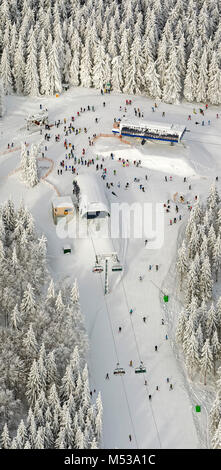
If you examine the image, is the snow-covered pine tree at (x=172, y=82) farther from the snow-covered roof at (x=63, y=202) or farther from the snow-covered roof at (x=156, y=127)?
the snow-covered roof at (x=63, y=202)

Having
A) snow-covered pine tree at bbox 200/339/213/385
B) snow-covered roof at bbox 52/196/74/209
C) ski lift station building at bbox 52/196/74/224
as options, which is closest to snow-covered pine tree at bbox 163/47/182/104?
snow-covered roof at bbox 52/196/74/209

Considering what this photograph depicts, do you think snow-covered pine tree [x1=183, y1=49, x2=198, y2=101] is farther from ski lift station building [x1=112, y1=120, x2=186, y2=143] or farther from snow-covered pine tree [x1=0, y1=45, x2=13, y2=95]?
snow-covered pine tree [x1=0, y1=45, x2=13, y2=95]

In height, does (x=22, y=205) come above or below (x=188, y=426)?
above

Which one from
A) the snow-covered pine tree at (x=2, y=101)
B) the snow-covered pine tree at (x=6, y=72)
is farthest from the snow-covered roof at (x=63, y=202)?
the snow-covered pine tree at (x=6, y=72)

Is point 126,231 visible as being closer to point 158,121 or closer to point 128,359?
point 128,359

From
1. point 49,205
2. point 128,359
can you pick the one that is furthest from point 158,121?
point 128,359

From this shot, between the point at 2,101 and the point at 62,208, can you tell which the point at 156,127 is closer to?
the point at 62,208
